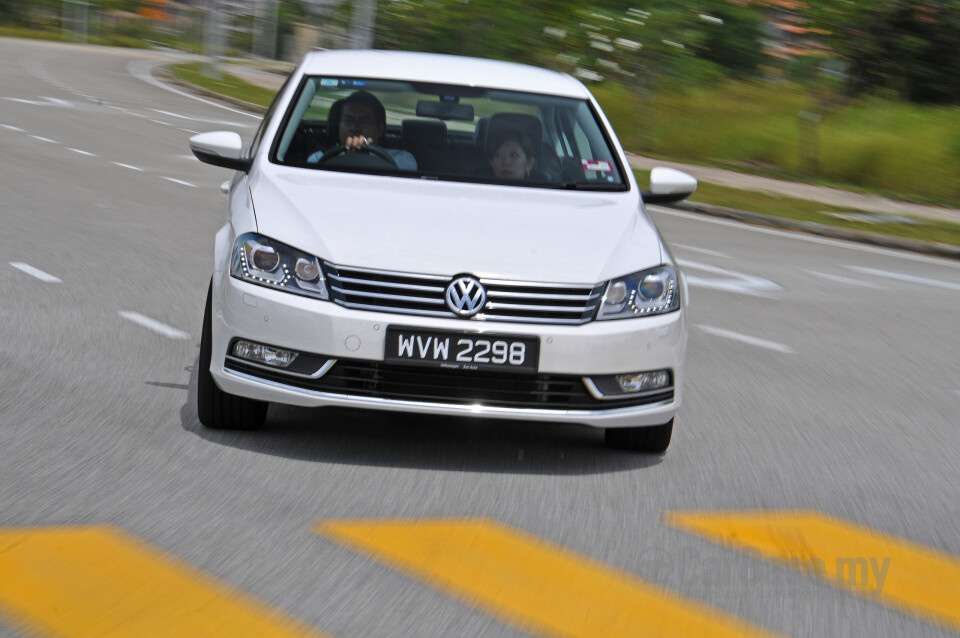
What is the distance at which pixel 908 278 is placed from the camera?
13.5m

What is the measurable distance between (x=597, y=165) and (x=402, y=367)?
190 centimetres

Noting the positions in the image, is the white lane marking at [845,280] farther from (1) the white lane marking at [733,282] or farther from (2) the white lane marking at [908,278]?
(1) the white lane marking at [733,282]

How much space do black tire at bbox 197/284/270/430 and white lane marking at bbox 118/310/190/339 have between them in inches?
82.4

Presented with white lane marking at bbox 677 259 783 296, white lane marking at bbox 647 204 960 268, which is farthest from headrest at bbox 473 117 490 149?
white lane marking at bbox 647 204 960 268

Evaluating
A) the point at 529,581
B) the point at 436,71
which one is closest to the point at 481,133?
the point at 436,71

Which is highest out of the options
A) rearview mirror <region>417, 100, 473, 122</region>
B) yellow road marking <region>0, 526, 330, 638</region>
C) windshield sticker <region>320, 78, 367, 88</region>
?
windshield sticker <region>320, 78, 367, 88</region>

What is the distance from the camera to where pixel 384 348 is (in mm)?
5094

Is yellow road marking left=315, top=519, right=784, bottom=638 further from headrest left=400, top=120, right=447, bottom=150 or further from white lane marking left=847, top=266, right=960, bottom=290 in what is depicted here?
white lane marking left=847, top=266, right=960, bottom=290

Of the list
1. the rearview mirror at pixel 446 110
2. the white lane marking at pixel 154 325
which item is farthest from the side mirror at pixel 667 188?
the white lane marking at pixel 154 325

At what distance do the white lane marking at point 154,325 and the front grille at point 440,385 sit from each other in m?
2.55

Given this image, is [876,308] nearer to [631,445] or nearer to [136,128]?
[631,445]

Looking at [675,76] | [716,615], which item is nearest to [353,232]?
[716,615]

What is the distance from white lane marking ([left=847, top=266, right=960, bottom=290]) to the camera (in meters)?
13.2

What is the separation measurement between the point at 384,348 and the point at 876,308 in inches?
271
